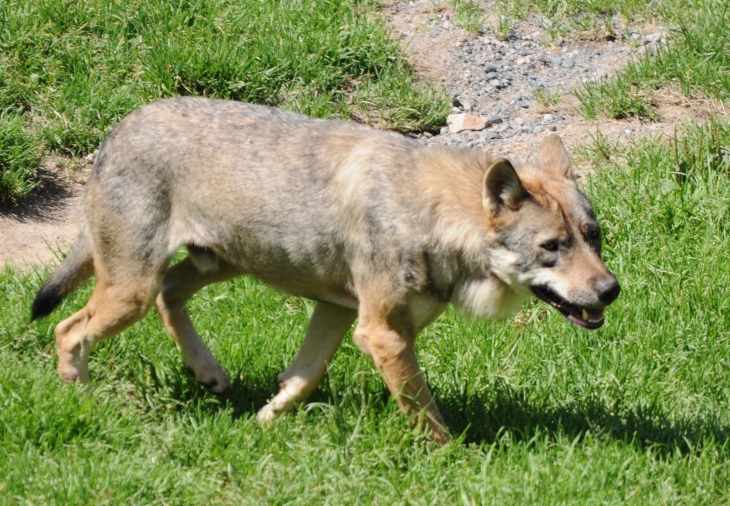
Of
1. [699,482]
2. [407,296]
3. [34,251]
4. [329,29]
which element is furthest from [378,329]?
[329,29]

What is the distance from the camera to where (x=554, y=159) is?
5691mm

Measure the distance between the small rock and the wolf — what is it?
323 cm

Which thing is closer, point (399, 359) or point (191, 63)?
point (399, 359)

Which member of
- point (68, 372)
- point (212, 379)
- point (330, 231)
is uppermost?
point (330, 231)

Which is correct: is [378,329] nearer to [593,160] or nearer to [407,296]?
[407,296]

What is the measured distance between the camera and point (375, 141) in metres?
5.61

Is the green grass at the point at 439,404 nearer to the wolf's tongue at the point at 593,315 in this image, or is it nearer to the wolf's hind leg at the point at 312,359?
the wolf's hind leg at the point at 312,359

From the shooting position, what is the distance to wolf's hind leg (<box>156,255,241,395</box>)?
19.5 ft

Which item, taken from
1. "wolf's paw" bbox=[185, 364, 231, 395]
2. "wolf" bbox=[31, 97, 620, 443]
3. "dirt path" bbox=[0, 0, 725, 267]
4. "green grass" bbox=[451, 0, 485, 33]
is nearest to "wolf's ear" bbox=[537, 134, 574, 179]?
"wolf" bbox=[31, 97, 620, 443]

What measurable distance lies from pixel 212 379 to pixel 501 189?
6.65ft

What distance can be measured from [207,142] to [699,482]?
3.11 meters

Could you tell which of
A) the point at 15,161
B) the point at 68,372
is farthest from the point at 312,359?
the point at 15,161

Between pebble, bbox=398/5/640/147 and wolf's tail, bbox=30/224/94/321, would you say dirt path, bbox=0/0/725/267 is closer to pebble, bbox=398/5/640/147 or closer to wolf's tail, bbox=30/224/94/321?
pebble, bbox=398/5/640/147

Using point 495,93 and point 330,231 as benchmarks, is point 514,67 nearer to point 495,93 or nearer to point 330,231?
point 495,93
